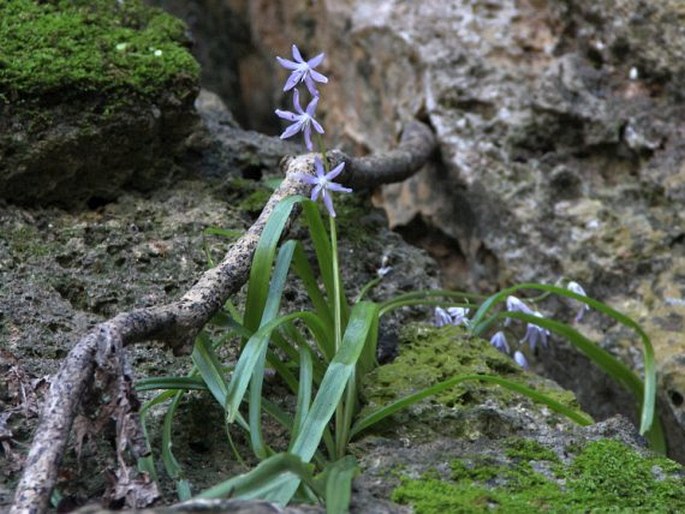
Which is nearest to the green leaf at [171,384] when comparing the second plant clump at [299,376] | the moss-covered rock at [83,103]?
the second plant clump at [299,376]

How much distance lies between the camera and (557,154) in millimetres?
3537

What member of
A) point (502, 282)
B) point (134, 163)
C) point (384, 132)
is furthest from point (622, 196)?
point (134, 163)

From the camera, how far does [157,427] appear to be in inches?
82.4

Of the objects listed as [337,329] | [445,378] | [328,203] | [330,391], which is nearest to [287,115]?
[328,203]

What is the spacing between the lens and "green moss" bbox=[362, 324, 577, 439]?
2193 mm

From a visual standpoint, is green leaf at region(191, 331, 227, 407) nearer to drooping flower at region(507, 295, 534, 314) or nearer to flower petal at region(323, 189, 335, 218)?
flower petal at region(323, 189, 335, 218)

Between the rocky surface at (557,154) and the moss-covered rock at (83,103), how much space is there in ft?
3.50

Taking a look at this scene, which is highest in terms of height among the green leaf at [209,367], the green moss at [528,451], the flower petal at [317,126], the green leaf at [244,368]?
the flower petal at [317,126]

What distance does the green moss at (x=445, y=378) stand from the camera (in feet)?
7.20

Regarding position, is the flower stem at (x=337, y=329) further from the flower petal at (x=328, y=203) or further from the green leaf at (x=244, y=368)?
the green leaf at (x=244, y=368)

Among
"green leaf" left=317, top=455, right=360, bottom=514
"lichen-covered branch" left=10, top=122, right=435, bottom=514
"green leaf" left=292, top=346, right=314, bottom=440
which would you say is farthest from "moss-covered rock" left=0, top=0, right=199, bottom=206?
"green leaf" left=317, top=455, right=360, bottom=514

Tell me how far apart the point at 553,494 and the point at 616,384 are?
1.40m

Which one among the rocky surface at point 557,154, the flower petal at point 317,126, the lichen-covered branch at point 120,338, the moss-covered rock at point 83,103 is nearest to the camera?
the lichen-covered branch at point 120,338

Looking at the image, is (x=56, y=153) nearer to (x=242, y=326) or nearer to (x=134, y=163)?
(x=134, y=163)
